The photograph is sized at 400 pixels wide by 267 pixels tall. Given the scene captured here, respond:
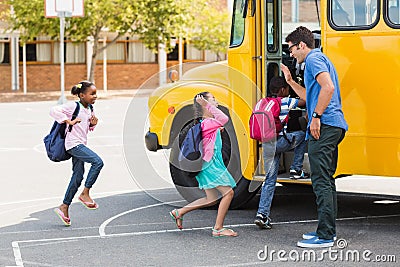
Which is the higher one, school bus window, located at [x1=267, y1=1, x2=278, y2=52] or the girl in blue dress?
school bus window, located at [x1=267, y1=1, x2=278, y2=52]

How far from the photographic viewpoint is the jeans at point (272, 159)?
8.30 meters

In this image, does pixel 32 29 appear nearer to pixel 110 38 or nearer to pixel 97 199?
pixel 110 38

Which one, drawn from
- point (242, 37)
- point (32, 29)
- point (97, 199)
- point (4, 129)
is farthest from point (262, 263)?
point (32, 29)

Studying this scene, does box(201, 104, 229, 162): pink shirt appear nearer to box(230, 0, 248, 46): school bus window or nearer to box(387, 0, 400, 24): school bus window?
box(230, 0, 248, 46): school bus window

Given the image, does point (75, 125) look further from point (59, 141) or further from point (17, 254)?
point (17, 254)

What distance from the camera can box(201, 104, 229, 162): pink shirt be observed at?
26.5ft

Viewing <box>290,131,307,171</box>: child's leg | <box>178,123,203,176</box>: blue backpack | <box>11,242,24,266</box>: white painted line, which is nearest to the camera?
<box>11,242,24,266</box>: white painted line

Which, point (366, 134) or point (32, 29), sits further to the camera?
point (32, 29)

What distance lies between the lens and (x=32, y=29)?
3338 cm

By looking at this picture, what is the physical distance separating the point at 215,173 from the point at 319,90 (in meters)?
1.34

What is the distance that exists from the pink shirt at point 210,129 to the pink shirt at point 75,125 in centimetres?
127

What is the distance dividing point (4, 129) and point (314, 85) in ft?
45.7

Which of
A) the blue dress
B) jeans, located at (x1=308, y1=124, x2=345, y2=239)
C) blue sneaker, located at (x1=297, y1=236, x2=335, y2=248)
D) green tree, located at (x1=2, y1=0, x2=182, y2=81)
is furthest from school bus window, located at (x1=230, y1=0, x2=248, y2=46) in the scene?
green tree, located at (x1=2, y1=0, x2=182, y2=81)

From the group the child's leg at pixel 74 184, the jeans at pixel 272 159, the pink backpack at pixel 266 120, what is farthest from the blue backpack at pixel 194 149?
the child's leg at pixel 74 184
